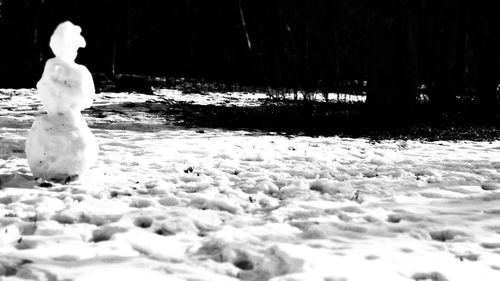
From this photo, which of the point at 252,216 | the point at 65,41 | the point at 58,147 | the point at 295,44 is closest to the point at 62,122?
the point at 58,147

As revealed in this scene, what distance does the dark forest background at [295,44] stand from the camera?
1256 centimetres

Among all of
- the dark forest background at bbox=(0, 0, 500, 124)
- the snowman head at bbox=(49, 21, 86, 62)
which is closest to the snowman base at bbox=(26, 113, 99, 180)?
the snowman head at bbox=(49, 21, 86, 62)

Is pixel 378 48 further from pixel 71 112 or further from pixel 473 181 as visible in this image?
pixel 71 112

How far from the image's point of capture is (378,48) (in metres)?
12.5

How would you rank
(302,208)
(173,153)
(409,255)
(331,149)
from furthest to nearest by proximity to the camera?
(331,149), (173,153), (302,208), (409,255)

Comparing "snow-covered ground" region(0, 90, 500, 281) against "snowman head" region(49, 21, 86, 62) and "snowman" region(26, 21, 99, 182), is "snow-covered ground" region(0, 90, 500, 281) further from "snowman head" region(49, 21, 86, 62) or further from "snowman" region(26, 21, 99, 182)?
"snowman head" region(49, 21, 86, 62)

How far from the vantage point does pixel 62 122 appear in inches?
229

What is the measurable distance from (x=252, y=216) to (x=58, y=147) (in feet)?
8.18

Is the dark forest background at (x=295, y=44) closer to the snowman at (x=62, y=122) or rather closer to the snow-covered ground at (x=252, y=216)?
the snow-covered ground at (x=252, y=216)

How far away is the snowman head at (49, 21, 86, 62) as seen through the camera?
5.83 m

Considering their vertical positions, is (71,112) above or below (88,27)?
below

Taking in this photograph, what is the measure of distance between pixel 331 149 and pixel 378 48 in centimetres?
450

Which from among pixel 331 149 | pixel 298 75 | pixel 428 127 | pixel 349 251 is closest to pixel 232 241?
pixel 349 251

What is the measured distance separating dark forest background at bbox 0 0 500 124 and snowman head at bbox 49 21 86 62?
26.2ft
